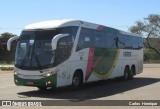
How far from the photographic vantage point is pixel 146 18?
8594 centimetres

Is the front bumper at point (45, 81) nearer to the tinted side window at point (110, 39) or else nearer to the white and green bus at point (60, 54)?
the white and green bus at point (60, 54)

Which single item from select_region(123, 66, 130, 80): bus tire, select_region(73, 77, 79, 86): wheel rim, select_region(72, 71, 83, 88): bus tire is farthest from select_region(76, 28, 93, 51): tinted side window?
select_region(123, 66, 130, 80): bus tire

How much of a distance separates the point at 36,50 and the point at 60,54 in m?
1.05

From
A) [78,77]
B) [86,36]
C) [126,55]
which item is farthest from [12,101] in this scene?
[126,55]

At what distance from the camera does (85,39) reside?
1989 centimetres

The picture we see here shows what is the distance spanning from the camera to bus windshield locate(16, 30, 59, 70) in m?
17.2

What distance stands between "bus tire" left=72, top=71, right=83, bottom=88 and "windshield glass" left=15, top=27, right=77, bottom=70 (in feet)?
6.83

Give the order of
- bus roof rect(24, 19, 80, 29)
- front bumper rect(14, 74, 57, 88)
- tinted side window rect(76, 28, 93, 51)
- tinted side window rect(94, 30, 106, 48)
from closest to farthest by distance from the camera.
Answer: front bumper rect(14, 74, 57, 88), bus roof rect(24, 19, 80, 29), tinted side window rect(76, 28, 93, 51), tinted side window rect(94, 30, 106, 48)

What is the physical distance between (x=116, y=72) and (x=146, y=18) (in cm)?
6316

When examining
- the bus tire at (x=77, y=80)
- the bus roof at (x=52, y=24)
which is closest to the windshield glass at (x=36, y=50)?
the bus roof at (x=52, y=24)

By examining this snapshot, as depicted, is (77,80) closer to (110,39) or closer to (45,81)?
(45,81)

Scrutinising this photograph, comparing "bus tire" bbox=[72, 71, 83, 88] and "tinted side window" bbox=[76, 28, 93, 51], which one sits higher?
"tinted side window" bbox=[76, 28, 93, 51]

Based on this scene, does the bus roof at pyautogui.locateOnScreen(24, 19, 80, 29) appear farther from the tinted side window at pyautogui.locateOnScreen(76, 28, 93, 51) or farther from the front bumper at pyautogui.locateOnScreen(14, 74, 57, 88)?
the front bumper at pyautogui.locateOnScreen(14, 74, 57, 88)

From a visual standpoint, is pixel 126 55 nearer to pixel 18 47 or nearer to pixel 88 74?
pixel 88 74
